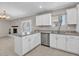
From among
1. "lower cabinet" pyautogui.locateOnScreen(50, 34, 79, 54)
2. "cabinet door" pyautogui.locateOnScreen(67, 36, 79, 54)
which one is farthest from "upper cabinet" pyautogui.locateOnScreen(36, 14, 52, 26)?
"cabinet door" pyautogui.locateOnScreen(67, 36, 79, 54)

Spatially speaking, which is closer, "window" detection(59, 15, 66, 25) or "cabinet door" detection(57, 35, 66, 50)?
"cabinet door" detection(57, 35, 66, 50)

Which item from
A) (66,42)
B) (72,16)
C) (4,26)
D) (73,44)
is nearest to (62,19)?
(72,16)

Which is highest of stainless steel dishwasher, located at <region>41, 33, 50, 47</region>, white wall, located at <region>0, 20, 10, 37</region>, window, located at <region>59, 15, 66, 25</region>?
window, located at <region>59, 15, 66, 25</region>

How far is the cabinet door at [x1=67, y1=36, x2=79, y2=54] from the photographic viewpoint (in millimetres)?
2553

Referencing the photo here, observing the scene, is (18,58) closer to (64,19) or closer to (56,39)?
(56,39)

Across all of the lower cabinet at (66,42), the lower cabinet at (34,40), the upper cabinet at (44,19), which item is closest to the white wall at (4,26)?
the lower cabinet at (34,40)

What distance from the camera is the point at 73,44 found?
8.63 feet

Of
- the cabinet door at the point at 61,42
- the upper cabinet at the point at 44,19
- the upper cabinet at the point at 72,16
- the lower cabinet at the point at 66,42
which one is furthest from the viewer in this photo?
the upper cabinet at the point at 44,19

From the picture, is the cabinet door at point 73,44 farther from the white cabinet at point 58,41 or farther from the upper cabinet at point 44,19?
the upper cabinet at point 44,19

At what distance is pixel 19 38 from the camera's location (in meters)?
2.44

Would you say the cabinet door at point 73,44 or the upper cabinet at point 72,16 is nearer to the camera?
the cabinet door at point 73,44

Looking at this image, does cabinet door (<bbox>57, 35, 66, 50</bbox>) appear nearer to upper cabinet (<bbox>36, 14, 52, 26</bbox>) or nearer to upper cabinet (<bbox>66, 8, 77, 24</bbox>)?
upper cabinet (<bbox>66, 8, 77, 24</bbox>)

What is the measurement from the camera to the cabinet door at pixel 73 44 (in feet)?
8.38

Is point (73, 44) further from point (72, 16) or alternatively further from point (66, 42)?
point (72, 16)
